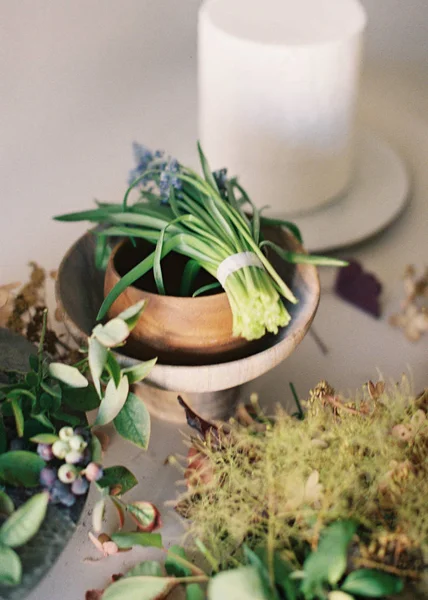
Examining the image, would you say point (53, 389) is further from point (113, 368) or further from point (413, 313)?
point (413, 313)

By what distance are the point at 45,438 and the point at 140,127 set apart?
63cm

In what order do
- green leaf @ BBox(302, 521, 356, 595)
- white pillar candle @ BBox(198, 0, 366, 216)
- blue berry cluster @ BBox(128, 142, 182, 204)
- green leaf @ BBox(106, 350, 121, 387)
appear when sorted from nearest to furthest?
green leaf @ BBox(302, 521, 356, 595)
green leaf @ BBox(106, 350, 121, 387)
blue berry cluster @ BBox(128, 142, 182, 204)
white pillar candle @ BBox(198, 0, 366, 216)

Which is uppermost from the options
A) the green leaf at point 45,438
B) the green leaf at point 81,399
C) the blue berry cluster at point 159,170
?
the blue berry cluster at point 159,170

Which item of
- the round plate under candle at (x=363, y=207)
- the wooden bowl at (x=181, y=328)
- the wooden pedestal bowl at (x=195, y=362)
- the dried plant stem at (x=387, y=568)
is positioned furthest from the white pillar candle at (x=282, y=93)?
the dried plant stem at (x=387, y=568)

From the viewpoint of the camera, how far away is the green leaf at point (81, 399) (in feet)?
1.56

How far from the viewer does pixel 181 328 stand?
1.69ft

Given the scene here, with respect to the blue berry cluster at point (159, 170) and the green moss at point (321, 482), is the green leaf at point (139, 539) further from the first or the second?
the blue berry cluster at point (159, 170)

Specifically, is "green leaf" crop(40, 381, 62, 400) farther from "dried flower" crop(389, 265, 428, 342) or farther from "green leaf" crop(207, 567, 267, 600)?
"dried flower" crop(389, 265, 428, 342)

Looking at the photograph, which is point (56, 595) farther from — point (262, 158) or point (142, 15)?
point (142, 15)

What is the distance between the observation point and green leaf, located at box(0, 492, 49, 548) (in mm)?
401

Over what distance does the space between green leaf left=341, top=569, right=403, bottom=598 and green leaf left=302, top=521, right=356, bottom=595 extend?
0.04ft

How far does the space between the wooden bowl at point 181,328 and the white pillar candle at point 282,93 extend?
0.24 metres

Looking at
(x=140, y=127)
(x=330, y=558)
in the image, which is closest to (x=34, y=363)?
(x=330, y=558)

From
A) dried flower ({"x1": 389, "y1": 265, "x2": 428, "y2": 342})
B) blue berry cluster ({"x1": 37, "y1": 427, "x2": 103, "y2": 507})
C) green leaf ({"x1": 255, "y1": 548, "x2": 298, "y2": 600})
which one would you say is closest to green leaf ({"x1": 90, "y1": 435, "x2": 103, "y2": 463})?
blue berry cluster ({"x1": 37, "y1": 427, "x2": 103, "y2": 507})
